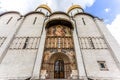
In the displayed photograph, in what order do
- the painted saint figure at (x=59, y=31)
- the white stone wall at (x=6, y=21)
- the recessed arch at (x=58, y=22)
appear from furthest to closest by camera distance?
1. the white stone wall at (x=6, y=21)
2. the recessed arch at (x=58, y=22)
3. the painted saint figure at (x=59, y=31)

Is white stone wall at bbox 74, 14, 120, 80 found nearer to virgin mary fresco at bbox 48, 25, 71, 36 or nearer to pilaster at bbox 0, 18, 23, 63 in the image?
virgin mary fresco at bbox 48, 25, 71, 36

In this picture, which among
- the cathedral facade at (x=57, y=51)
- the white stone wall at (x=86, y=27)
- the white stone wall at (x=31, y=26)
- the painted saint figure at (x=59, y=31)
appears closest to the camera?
the cathedral facade at (x=57, y=51)

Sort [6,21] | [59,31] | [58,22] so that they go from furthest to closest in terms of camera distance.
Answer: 1. [6,21]
2. [58,22]
3. [59,31]

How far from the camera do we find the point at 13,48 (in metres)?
11.9

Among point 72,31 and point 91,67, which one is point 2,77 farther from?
point 72,31

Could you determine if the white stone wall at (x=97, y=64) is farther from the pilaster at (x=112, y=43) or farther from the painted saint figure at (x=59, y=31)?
the painted saint figure at (x=59, y=31)

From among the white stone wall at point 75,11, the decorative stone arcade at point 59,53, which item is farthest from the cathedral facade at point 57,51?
the white stone wall at point 75,11

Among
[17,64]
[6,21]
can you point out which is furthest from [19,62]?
[6,21]

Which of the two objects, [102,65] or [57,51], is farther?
[57,51]

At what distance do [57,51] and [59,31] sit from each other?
2.76 m

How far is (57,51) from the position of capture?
11.4 meters

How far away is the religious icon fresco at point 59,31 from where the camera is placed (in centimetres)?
1335

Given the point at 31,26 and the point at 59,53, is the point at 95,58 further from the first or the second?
the point at 31,26

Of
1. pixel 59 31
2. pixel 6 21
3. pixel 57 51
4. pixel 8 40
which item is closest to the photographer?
pixel 57 51
